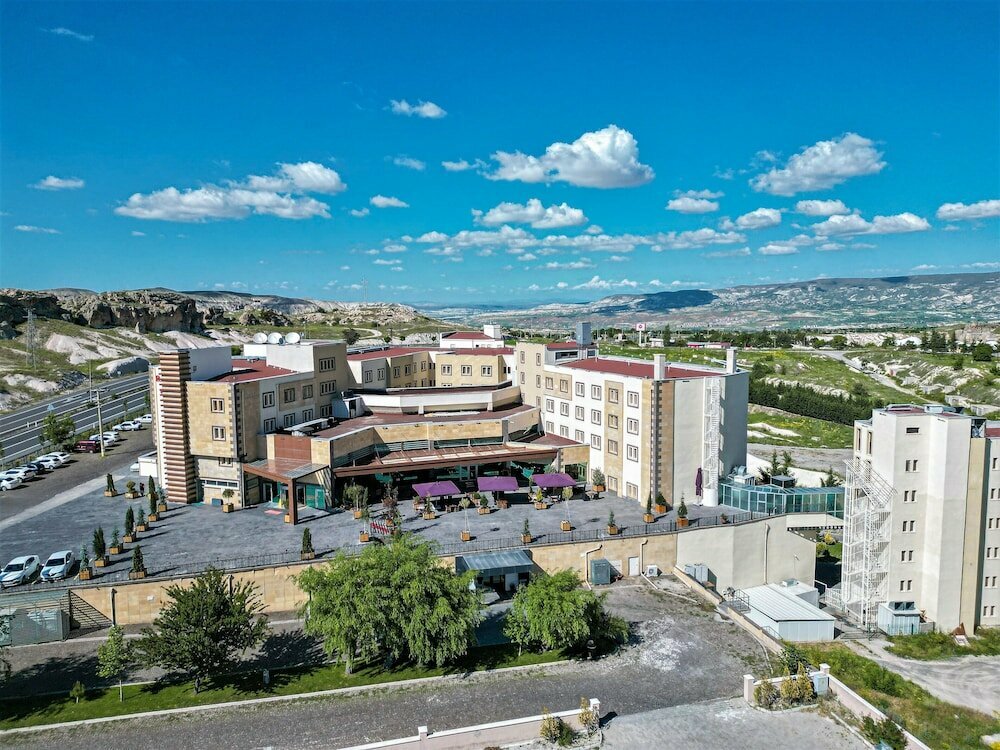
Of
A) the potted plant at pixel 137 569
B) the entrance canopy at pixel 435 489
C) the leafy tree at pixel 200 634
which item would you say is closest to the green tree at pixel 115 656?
the leafy tree at pixel 200 634

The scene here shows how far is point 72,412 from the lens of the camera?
82188mm

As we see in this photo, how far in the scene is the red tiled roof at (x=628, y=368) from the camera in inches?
1917

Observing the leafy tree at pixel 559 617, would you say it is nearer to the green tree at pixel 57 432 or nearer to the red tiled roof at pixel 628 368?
the red tiled roof at pixel 628 368

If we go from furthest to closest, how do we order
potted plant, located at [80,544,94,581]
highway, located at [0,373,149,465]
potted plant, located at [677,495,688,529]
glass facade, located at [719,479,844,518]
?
1. highway, located at [0,373,149,465]
2. glass facade, located at [719,479,844,518]
3. potted plant, located at [677,495,688,529]
4. potted plant, located at [80,544,94,581]

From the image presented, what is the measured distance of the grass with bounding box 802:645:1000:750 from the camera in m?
26.8

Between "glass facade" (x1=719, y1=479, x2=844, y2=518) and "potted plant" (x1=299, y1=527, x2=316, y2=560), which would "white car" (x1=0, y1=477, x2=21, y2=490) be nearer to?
"potted plant" (x1=299, y1=527, x2=316, y2=560)

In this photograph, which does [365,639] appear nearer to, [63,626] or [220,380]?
[63,626]

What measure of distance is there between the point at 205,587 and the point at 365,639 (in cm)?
747

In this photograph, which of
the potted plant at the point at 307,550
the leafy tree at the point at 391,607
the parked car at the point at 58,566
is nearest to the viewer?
the leafy tree at the point at 391,607

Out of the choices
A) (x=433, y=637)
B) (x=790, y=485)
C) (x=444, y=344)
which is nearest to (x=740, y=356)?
(x=444, y=344)

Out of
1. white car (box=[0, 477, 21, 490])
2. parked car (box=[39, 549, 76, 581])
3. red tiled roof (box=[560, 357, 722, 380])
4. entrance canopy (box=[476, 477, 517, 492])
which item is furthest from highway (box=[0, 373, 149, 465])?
red tiled roof (box=[560, 357, 722, 380])

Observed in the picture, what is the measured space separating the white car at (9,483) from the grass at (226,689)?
30.0 m

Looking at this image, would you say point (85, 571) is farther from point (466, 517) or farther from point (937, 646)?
point (937, 646)

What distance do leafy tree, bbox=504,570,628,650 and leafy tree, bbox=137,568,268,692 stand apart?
1180cm
